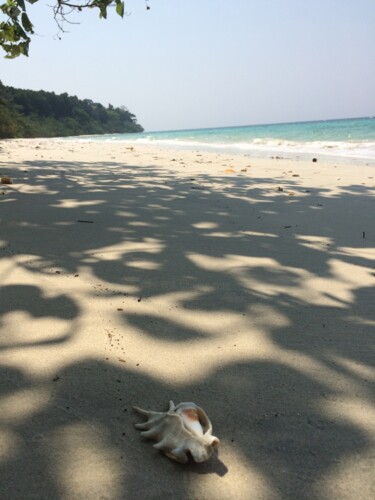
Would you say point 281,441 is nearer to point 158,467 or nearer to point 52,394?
point 158,467

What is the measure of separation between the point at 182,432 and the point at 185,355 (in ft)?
1.52

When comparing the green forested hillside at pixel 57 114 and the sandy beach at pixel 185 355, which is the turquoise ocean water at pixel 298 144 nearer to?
the sandy beach at pixel 185 355

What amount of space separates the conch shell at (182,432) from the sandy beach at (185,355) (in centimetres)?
3

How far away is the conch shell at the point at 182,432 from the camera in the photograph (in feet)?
3.64

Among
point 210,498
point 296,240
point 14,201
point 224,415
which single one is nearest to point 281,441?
point 224,415

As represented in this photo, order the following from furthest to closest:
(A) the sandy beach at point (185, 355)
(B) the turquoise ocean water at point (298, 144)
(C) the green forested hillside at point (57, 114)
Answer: (C) the green forested hillside at point (57, 114)
(B) the turquoise ocean water at point (298, 144)
(A) the sandy beach at point (185, 355)

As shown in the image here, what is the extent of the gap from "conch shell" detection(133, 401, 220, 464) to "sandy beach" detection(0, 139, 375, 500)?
0.11 ft

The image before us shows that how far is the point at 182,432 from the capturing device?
1142 millimetres

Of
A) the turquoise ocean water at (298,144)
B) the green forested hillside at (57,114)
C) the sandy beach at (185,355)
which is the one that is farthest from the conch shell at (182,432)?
the green forested hillside at (57,114)

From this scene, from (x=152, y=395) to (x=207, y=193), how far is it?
3.93m

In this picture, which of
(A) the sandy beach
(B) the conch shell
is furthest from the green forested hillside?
(B) the conch shell

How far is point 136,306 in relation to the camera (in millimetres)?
1963

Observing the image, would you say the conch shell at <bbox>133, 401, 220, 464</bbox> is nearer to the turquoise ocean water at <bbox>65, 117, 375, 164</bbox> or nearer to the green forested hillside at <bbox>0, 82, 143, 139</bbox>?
the turquoise ocean water at <bbox>65, 117, 375, 164</bbox>

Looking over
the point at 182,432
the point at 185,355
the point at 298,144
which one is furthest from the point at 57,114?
the point at 182,432
